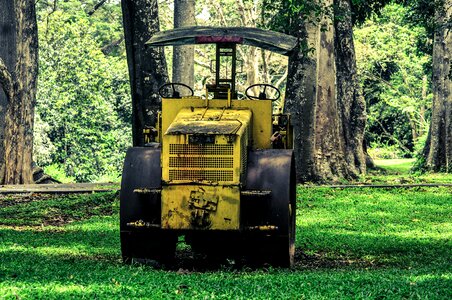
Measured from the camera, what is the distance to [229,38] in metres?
13.3

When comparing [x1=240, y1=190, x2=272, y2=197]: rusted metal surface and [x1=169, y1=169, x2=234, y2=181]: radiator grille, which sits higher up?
[x1=169, y1=169, x2=234, y2=181]: radiator grille

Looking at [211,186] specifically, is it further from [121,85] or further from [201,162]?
[121,85]

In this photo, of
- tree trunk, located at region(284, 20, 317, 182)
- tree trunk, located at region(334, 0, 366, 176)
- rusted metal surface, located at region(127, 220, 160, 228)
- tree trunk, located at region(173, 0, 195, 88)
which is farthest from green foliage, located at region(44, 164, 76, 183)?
rusted metal surface, located at region(127, 220, 160, 228)

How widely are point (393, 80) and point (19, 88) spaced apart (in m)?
36.1

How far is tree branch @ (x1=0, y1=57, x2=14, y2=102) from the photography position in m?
27.2

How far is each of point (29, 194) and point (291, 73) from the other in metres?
7.00

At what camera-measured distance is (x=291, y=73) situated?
2652 centimetres

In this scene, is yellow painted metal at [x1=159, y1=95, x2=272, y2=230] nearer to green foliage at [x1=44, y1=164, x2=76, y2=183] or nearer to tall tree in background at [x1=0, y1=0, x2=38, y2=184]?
tall tree in background at [x1=0, y1=0, x2=38, y2=184]

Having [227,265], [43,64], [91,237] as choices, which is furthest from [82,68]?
[227,265]

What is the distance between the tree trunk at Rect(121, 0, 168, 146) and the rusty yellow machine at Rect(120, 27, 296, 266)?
7.42 m

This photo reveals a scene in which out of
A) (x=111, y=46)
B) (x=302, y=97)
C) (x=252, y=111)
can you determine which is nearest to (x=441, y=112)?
(x=302, y=97)

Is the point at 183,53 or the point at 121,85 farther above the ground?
the point at 183,53

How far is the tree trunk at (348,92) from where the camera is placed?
33469 millimetres

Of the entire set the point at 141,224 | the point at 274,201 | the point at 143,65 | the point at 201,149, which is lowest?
the point at 141,224
